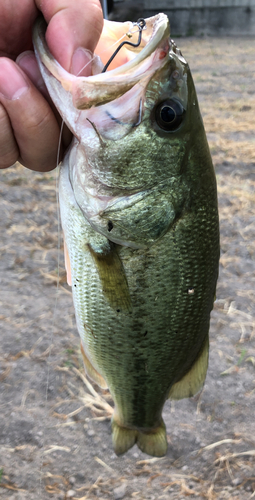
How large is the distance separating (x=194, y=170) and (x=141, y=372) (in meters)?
0.77

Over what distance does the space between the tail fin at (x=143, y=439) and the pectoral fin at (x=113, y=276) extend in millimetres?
720

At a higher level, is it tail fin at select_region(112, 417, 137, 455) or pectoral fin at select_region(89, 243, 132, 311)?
pectoral fin at select_region(89, 243, 132, 311)

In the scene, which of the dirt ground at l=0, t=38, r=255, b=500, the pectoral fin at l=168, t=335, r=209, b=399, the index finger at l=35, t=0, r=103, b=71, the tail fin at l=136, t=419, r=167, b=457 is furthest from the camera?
the dirt ground at l=0, t=38, r=255, b=500

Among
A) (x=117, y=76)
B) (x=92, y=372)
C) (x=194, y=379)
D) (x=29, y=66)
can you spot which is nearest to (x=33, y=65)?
(x=29, y=66)

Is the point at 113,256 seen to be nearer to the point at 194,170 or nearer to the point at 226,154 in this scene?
the point at 194,170

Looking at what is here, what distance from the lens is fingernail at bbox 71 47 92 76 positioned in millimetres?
1256

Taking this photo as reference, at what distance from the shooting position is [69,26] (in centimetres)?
128

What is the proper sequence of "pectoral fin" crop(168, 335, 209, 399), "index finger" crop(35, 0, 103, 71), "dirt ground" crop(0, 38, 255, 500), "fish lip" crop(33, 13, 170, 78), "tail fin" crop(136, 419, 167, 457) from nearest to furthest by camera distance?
"fish lip" crop(33, 13, 170, 78), "index finger" crop(35, 0, 103, 71), "pectoral fin" crop(168, 335, 209, 399), "tail fin" crop(136, 419, 167, 457), "dirt ground" crop(0, 38, 255, 500)

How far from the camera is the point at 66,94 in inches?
47.8

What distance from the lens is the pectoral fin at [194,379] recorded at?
1.69 metres

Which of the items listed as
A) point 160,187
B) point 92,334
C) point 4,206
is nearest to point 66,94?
point 160,187

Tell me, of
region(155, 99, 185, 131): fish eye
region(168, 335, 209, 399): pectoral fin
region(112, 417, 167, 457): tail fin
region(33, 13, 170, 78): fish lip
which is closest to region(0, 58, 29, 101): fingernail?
region(33, 13, 170, 78): fish lip

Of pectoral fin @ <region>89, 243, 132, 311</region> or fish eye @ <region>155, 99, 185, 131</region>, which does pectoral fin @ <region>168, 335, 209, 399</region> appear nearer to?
pectoral fin @ <region>89, 243, 132, 311</region>

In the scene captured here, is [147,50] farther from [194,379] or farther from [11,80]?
[194,379]
